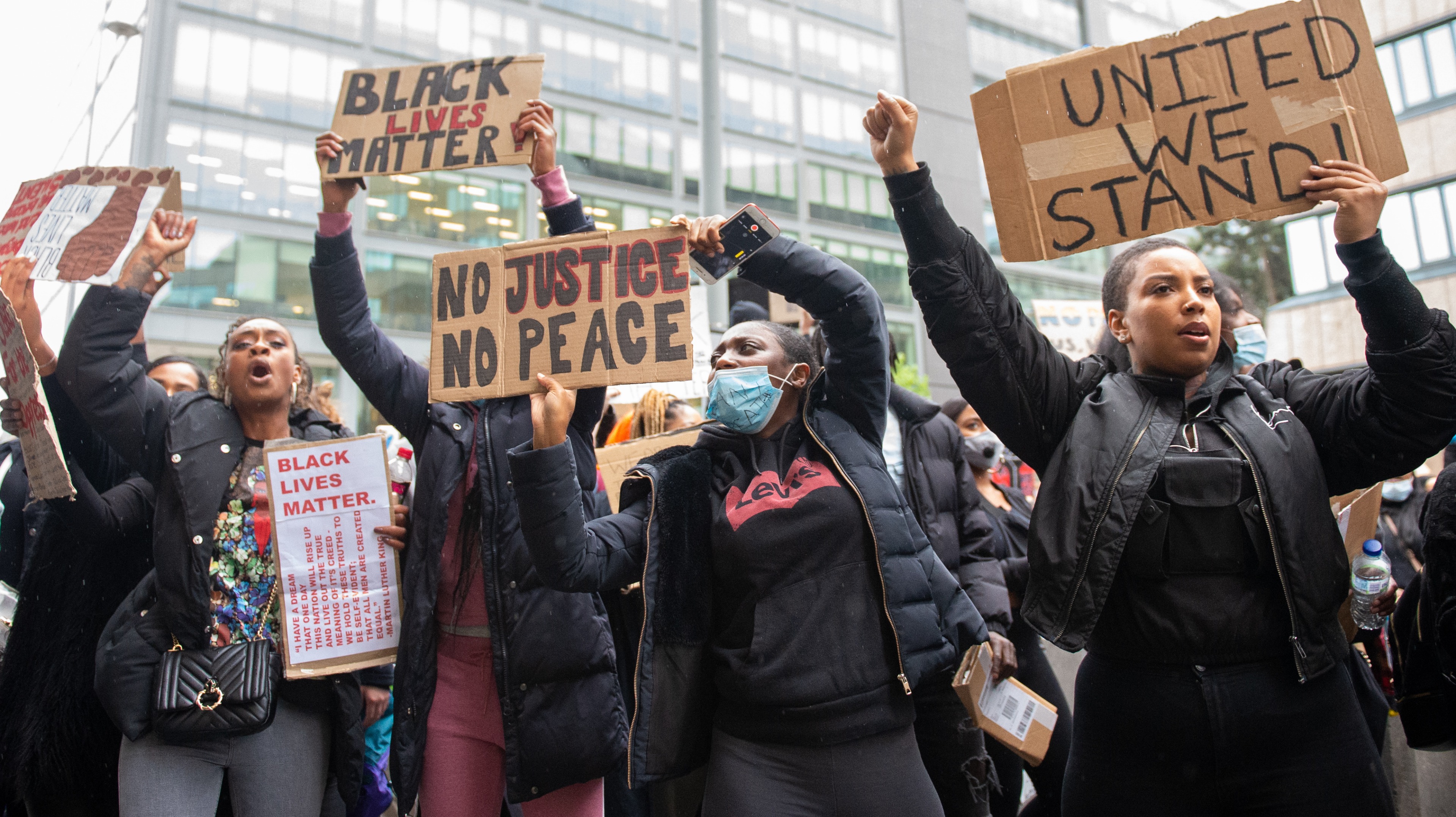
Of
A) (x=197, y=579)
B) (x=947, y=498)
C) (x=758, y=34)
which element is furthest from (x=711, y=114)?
(x=758, y=34)

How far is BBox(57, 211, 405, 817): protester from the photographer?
3.00 m

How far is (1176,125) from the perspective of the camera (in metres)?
2.57

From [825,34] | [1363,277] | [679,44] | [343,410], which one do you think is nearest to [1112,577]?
[1363,277]

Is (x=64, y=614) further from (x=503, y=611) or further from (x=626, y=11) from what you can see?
(x=626, y=11)

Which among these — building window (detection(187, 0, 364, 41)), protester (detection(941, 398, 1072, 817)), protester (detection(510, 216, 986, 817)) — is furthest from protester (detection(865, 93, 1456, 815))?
building window (detection(187, 0, 364, 41))

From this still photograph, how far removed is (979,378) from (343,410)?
81.0ft

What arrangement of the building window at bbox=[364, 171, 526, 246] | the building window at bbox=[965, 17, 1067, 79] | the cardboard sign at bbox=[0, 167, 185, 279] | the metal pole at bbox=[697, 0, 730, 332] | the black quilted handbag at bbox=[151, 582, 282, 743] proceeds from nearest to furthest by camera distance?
the black quilted handbag at bbox=[151, 582, 282, 743] < the cardboard sign at bbox=[0, 167, 185, 279] < the metal pole at bbox=[697, 0, 730, 332] < the building window at bbox=[364, 171, 526, 246] < the building window at bbox=[965, 17, 1067, 79]


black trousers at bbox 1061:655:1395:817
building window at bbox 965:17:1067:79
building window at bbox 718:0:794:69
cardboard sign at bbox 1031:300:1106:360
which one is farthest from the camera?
building window at bbox 965:17:1067:79

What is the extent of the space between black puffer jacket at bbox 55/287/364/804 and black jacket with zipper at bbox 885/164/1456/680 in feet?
7.44

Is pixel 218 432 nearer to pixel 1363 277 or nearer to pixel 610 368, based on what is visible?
pixel 610 368

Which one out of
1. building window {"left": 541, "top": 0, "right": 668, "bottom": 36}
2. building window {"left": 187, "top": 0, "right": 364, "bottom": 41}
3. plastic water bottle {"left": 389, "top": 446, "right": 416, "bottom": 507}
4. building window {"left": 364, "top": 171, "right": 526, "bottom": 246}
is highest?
building window {"left": 541, "top": 0, "right": 668, "bottom": 36}

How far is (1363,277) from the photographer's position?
7.32 feet

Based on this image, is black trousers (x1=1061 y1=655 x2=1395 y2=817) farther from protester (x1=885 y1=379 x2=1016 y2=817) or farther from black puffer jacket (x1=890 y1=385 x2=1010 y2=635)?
black puffer jacket (x1=890 y1=385 x2=1010 y2=635)

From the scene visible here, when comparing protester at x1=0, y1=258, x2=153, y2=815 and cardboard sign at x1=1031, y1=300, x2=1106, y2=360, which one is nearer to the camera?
protester at x1=0, y1=258, x2=153, y2=815
